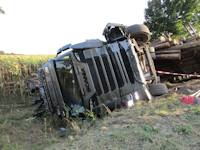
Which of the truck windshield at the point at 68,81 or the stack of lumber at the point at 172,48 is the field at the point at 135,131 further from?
→ the stack of lumber at the point at 172,48

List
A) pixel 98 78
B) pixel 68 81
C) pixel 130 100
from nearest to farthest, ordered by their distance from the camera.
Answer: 1. pixel 130 100
2. pixel 98 78
3. pixel 68 81

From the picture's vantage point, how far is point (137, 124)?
2.56m

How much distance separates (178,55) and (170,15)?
45.3 ft

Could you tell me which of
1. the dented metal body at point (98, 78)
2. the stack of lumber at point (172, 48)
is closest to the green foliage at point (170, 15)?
the stack of lumber at point (172, 48)

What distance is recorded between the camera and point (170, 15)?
56.4 feet

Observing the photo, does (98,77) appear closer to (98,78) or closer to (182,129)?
(98,78)

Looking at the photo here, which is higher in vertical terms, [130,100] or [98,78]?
[98,78]

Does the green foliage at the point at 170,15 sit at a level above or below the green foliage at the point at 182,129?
above

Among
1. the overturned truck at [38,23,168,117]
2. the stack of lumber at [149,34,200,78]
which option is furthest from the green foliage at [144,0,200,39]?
the overturned truck at [38,23,168,117]

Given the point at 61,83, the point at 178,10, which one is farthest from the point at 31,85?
the point at 178,10

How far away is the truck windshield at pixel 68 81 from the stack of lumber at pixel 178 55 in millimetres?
4361

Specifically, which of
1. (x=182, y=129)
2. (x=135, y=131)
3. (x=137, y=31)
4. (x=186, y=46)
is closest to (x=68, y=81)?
(x=135, y=131)

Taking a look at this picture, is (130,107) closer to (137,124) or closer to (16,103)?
(137,124)

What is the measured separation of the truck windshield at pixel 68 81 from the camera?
4.00m
